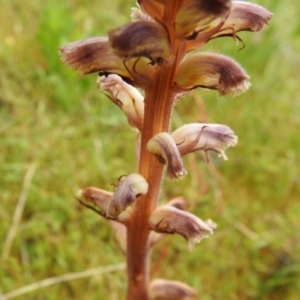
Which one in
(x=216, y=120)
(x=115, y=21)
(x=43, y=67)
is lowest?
(x=216, y=120)

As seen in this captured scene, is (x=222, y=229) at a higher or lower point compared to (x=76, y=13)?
lower

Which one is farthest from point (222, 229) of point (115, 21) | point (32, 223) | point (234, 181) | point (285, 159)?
point (115, 21)

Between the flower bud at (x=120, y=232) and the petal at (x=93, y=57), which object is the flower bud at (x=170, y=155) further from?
the flower bud at (x=120, y=232)

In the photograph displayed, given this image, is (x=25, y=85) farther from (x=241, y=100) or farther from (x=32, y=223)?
(x=241, y=100)

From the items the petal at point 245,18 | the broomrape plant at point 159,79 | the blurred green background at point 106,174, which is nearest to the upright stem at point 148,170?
the broomrape plant at point 159,79

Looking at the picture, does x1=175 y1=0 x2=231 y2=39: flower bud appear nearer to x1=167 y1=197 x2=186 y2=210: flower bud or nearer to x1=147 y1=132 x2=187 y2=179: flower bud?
x1=147 y1=132 x2=187 y2=179: flower bud

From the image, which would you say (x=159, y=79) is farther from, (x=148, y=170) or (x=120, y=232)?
(x=120, y=232)

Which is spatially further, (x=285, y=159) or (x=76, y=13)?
(x=76, y=13)
